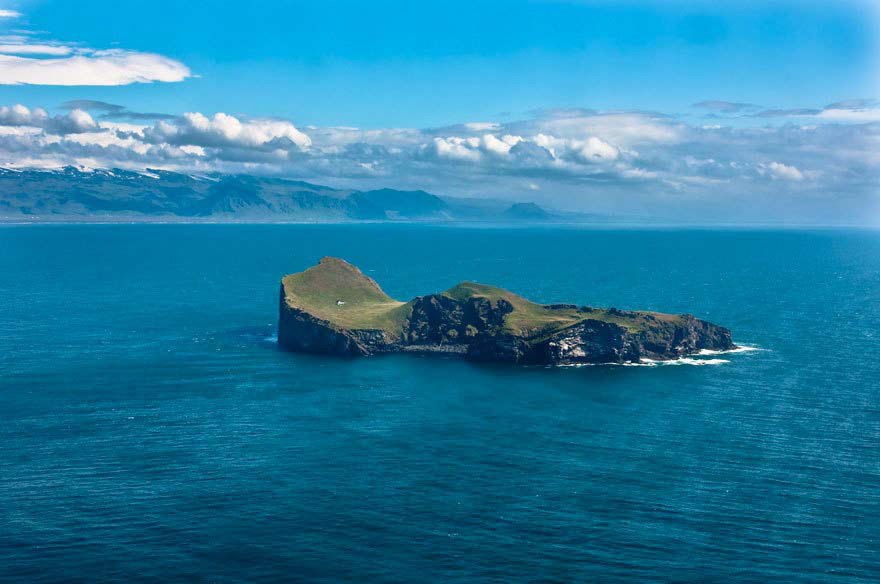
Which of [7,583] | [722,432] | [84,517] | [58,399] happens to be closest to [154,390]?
[58,399]

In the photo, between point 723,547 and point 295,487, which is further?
point 295,487

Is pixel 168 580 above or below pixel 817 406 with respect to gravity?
below

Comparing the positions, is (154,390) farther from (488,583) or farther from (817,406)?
(817,406)

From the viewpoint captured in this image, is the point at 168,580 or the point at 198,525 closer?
the point at 168,580

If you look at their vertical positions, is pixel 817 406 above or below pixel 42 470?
above

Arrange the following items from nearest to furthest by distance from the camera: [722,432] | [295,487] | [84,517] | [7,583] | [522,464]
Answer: [7,583] < [84,517] < [295,487] < [522,464] < [722,432]

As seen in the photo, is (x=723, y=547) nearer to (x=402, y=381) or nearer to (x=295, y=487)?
(x=295, y=487)

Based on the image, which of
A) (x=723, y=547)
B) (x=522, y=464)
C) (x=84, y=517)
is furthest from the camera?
(x=522, y=464)

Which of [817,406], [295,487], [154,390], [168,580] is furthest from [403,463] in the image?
[817,406]

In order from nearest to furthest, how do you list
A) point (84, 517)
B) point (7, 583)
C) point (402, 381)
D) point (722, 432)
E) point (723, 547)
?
point (7, 583)
point (723, 547)
point (84, 517)
point (722, 432)
point (402, 381)
